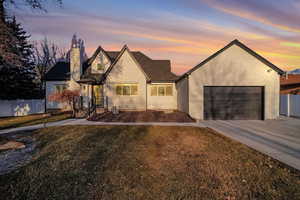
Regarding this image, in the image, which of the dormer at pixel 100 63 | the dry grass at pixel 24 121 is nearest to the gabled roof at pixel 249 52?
the dormer at pixel 100 63

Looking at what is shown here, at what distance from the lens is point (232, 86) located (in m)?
12.3

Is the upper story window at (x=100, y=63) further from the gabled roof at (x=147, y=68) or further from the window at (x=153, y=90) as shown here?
the window at (x=153, y=90)

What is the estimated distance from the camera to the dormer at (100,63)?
17.3m

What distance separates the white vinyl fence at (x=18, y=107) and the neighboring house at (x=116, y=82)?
1.33 metres

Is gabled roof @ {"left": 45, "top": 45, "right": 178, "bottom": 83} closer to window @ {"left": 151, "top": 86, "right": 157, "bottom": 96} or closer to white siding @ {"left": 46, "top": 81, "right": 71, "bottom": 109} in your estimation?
white siding @ {"left": 46, "top": 81, "right": 71, "bottom": 109}

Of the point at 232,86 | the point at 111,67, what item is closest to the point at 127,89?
the point at 111,67

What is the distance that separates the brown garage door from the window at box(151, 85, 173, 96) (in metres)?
5.34

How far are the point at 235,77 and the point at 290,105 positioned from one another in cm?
628

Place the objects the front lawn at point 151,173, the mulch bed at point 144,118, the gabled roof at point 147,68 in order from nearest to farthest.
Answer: the front lawn at point 151,173 < the mulch bed at point 144,118 < the gabled roof at point 147,68

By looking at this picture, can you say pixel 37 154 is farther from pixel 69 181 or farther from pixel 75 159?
pixel 69 181

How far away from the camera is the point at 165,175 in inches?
144

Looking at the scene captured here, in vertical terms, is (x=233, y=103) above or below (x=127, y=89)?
below

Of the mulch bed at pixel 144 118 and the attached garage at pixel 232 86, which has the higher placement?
the attached garage at pixel 232 86

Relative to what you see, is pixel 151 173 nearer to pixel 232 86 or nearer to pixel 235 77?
pixel 232 86
